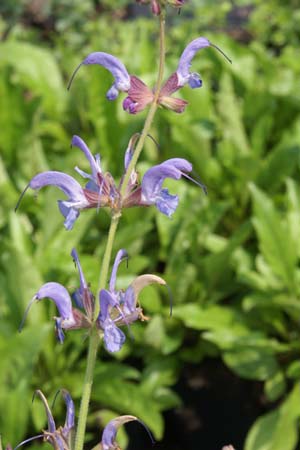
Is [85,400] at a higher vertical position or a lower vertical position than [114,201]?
lower

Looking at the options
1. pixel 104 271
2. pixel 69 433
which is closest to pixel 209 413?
pixel 69 433

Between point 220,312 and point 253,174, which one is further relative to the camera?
point 253,174

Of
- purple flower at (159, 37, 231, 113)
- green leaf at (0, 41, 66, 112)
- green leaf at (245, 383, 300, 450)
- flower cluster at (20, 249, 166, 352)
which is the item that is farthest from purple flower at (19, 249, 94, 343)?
green leaf at (0, 41, 66, 112)

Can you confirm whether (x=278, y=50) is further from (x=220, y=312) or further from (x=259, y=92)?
(x=220, y=312)

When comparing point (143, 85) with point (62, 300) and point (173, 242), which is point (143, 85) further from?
point (173, 242)

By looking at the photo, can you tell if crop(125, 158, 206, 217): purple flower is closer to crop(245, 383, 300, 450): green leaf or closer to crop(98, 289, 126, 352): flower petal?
crop(98, 289, 126, 352): flower petal

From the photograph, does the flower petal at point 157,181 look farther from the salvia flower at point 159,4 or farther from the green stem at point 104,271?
the salvia flower at point 159,4

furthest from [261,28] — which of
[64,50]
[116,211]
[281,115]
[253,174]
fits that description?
[116,211]

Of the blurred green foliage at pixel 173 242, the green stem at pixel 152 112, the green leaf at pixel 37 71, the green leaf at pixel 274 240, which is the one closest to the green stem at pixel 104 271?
the green stem at pixel 152 112
